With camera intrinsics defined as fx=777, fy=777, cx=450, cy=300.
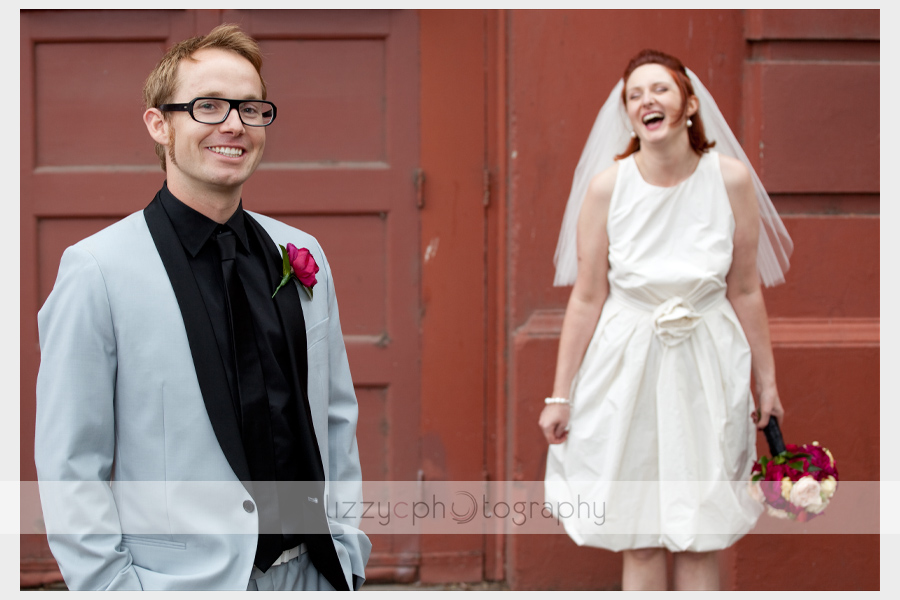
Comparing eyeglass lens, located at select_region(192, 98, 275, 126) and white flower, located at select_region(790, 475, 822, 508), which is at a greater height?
eyeglass lens, located at select_region(192, 98, 275, 126)

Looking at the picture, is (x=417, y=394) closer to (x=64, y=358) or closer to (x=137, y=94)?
(x=137, y=94)

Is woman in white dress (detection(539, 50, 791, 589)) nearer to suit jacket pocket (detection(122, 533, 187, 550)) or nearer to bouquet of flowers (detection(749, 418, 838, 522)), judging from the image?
bouquet of flowers (detection(749, 418, 838, 522))

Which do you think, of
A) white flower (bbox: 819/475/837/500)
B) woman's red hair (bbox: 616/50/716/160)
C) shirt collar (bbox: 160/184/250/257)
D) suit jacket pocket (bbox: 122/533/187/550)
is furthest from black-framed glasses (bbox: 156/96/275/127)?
white flower (bbox: 819/475/837/500)

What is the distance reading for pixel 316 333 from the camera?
175 cm

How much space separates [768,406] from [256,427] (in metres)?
1.82

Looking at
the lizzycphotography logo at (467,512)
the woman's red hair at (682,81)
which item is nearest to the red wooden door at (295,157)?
the lizzycphotography logo at (467,512)

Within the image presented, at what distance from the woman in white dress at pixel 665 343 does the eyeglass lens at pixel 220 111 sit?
4.17 feet

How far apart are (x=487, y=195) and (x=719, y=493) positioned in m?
1.61

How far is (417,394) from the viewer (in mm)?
3498

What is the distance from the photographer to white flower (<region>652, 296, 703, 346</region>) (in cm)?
248

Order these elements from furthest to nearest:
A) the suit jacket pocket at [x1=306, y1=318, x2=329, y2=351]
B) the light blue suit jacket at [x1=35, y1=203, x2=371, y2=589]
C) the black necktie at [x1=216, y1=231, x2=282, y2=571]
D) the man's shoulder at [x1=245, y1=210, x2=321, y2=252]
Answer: the man's shoulder at [x1=245, y1=210, x2=321, y2=252], the suit jacket pocket at [x1=306, y1=318, x2=329, y2=351], the black necktie at [x1=216, y1=231, x2=282, y2=571], the light blue suit jacket at [x1=35, y1=203, x2=371, y2=589]

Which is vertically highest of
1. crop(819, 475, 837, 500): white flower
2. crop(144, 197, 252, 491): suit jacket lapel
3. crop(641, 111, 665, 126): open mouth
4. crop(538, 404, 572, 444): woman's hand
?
crop(641, 111, 665, 126): open mouth

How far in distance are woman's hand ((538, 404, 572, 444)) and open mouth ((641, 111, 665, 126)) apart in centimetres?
97

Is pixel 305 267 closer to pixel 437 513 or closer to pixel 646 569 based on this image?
pixel 646 569
